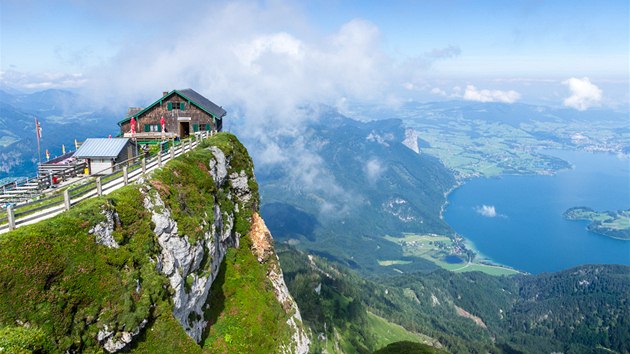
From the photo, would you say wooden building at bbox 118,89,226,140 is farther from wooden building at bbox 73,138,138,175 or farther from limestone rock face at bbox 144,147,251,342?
limestone rock face at bbox 144,147,251,342

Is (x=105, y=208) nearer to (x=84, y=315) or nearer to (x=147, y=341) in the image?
(x=84, y=315)

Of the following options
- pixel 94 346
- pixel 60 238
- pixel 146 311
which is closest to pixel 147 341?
pixel 146 311

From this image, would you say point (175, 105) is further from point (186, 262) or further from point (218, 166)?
point (186, 262)

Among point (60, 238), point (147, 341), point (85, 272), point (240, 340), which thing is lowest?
point (240, 340)

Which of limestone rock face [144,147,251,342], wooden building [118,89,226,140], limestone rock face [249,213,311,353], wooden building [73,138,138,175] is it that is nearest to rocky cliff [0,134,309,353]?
limestone rock face [144,147,251,342]

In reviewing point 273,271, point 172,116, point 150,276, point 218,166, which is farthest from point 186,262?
point 172,116

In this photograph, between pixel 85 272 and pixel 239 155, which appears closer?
pixel 85 272
